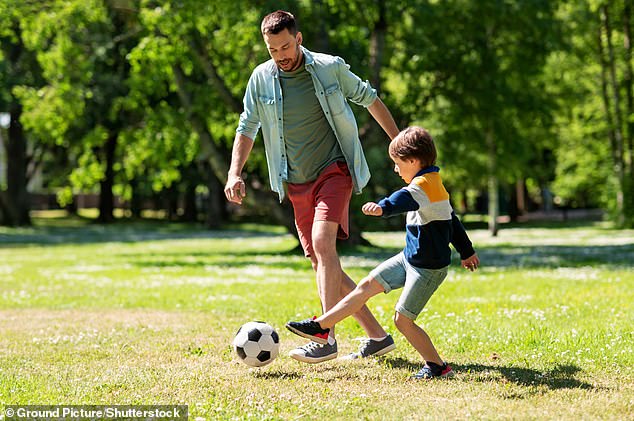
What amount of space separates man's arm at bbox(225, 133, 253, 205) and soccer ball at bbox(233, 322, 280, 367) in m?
0.97

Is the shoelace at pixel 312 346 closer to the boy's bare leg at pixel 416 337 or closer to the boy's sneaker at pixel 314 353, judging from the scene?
the boy's sneaker at pixel 314 353

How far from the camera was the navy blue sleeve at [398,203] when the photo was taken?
202 inches

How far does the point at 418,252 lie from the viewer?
5.69 meters

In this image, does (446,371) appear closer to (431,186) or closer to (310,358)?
(310,358)

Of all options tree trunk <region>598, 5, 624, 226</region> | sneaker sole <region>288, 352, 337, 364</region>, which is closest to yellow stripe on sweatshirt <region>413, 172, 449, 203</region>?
sneaker sole <region>288, 352, 337, 364</region>

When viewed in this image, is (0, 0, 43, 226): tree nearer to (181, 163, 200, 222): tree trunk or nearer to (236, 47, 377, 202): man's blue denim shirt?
(181, 163, 200, 222): tree trunk

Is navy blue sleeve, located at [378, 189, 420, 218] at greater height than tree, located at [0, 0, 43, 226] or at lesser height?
lesser

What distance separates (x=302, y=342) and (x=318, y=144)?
1947 millimetres

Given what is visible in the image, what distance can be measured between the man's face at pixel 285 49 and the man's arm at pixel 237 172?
69cm

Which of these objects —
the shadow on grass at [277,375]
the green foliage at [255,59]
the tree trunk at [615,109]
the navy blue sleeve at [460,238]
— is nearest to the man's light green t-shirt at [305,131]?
the navy blue sleeve at [460,238]

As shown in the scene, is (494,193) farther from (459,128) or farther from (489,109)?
(489,109)

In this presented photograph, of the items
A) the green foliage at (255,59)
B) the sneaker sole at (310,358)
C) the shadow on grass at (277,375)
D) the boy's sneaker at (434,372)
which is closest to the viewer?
the boy's sneaker at (434,372)

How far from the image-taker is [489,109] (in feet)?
78.4

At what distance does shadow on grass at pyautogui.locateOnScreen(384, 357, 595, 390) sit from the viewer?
5492mm
